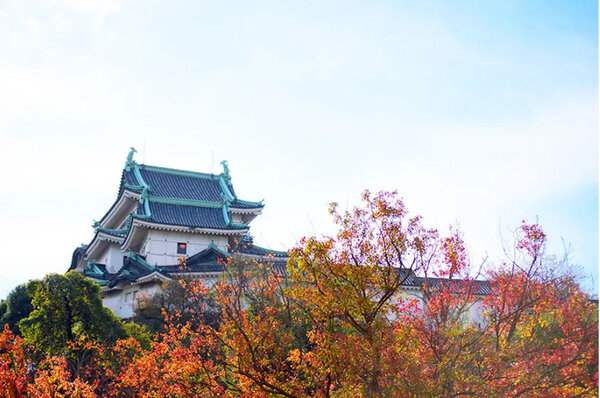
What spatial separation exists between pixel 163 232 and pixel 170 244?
2.77 feet

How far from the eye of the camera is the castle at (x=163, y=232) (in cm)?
3319

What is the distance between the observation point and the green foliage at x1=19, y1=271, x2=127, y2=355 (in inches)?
714

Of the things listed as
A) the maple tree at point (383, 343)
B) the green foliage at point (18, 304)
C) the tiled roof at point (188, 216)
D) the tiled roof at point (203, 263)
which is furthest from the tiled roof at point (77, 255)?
the maple tree at point (383, 343)

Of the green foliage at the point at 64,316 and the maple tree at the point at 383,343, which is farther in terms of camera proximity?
the green foliage at the point at 64,316

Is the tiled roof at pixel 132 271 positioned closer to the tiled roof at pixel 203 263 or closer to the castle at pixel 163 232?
the castle at pixel 163 232

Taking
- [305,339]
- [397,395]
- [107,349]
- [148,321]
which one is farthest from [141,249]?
[397,395]

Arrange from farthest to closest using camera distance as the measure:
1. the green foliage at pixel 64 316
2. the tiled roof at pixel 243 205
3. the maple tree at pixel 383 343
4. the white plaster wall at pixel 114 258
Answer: the white plaster wall at pixel 114 258 < the tiled roof at pixel 243 205 < the green foliage at pixel 64 316 < the maple tree at pixel 383 343

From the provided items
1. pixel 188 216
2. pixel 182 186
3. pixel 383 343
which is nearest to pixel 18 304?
pixel 188 216

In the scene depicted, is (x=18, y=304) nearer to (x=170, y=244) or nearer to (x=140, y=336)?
(x=140, y=336)

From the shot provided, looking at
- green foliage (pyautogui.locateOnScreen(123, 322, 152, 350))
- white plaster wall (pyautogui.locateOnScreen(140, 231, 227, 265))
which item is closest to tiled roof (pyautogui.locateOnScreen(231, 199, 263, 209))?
white plaster wall (pyautogui.locateOnScreen(140, 231, 227, 265))

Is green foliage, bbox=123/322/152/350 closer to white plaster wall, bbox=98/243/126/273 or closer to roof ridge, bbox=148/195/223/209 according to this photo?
roof ridge, bbox=148/195/223/209

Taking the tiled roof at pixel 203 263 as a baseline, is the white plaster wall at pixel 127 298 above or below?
below

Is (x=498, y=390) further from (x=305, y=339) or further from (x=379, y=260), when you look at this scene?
(x=305, y=339)

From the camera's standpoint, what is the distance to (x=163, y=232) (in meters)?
36.9
